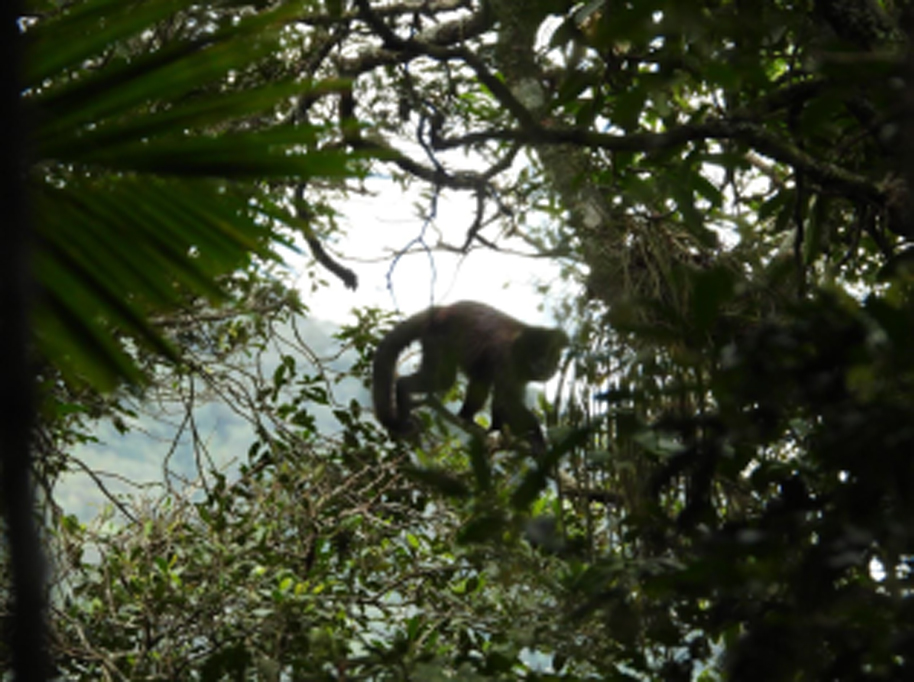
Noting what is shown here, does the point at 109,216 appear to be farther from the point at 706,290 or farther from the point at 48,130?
the point at 706,290

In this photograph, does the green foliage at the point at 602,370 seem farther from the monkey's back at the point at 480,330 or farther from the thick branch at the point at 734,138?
the monkey's back at the point at 480,330

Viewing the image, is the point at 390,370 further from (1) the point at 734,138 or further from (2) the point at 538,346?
(2) the point at 538,346

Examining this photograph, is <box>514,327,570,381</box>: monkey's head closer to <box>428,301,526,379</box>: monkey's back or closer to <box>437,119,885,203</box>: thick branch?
<box>437,119,885,203</box>: thick branch

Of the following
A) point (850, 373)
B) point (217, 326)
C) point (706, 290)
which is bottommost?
point (850, 373)

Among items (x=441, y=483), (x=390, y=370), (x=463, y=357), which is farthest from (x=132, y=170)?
(x=390, y=370)

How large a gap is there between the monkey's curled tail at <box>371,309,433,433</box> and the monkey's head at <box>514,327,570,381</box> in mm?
1987

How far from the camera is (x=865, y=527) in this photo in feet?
2.32

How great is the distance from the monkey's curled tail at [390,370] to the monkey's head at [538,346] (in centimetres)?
199

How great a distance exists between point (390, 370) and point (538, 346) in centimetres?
240

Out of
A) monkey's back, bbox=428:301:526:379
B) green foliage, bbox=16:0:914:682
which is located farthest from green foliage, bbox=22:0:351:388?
monkey's back, bbox=428:301:526:379

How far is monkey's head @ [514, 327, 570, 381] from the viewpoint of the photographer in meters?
0.84

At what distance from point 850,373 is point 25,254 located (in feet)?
2.23

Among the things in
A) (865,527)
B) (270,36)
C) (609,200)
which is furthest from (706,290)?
(609,200)

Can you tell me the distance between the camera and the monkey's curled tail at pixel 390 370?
342 cm
